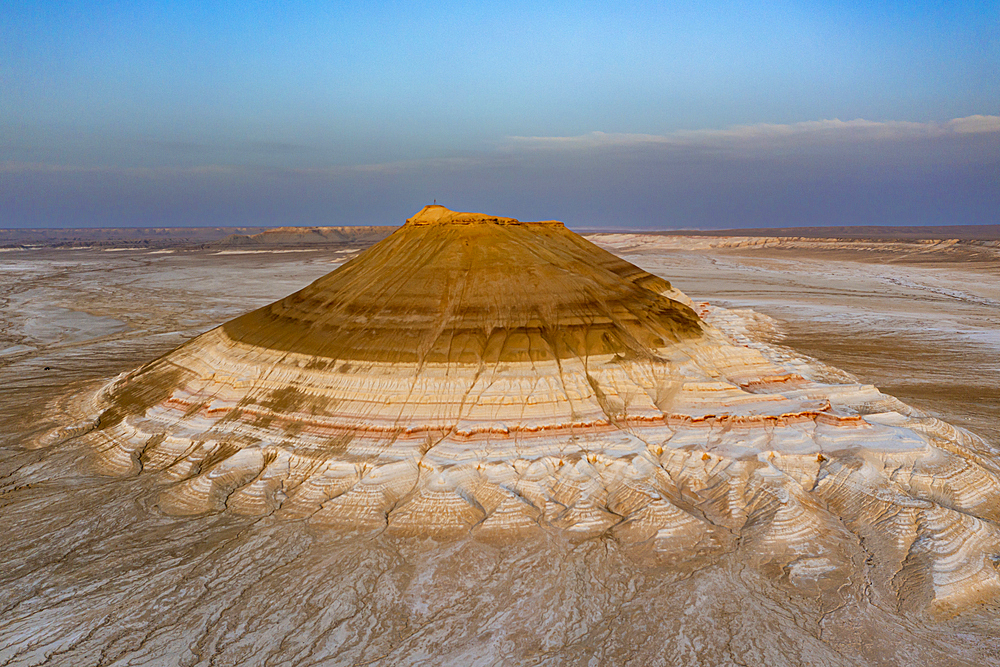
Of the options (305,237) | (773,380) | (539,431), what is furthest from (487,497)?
(305,237)

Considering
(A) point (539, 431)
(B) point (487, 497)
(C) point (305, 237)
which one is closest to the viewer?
(B) point (487, 497)

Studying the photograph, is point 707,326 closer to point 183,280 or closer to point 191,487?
point 191,487

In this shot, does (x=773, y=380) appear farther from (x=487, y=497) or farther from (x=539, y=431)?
(x=487, y=497)

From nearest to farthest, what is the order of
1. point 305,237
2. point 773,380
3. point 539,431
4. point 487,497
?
point 487,497 → point 539,431 → point 773,380 → point 305,237

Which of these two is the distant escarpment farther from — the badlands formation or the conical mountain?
the badlands formation

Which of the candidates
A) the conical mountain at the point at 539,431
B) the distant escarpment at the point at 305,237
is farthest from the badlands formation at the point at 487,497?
the distant escarpment at the point at 305,237

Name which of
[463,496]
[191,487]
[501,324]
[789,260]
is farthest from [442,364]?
[789,260]
